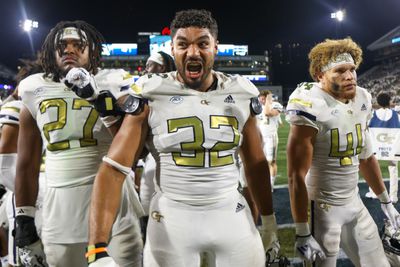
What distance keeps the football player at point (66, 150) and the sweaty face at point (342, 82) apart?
55.6 inches

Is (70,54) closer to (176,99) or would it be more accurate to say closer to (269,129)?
(176,99)

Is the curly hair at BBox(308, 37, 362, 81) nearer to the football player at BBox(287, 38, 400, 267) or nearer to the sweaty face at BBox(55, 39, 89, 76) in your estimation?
the football player at BBox(287, 38, 400, 267)

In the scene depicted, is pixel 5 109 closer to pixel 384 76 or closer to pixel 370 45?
pixel 384 76

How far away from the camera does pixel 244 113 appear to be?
1.99 meters

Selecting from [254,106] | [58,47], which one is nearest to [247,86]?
[254,106]

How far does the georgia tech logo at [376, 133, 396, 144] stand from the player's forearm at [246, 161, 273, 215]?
486 cm

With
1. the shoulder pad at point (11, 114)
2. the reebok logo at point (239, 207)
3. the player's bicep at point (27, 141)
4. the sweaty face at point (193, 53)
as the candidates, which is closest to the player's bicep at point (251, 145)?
the reebok logo at point (239, 207)

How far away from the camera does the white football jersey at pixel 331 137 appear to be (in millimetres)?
2611

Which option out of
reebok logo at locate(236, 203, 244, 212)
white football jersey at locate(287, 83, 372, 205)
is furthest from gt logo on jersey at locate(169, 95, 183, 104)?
white football jersey at locate(287, 83, 372, 205)

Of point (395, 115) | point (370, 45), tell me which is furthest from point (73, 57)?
point (370, 45)

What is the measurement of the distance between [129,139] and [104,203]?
31 centimetres

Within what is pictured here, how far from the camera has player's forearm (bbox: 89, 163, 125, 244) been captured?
1.67m

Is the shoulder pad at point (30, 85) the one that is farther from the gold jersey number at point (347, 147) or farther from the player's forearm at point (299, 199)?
the gold jersey number at point (347, 147)

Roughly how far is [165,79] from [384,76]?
4318 cm
